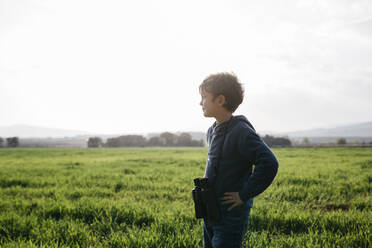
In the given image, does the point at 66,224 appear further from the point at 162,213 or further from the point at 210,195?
the point at 210,195

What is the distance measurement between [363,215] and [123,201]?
471cm

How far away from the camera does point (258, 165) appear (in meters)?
1.78

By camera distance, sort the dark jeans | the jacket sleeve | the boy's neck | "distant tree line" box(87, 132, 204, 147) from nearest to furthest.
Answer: the jacket sleeve
the dark jeans
the boy's neck
"distant tree line" box(87, 132, 204, 147)

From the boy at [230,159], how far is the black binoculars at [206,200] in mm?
70

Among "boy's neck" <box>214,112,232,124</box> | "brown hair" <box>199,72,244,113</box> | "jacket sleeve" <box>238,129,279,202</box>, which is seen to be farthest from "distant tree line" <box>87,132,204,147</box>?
"jacket sleeve" <box>238,129,279,202</box>

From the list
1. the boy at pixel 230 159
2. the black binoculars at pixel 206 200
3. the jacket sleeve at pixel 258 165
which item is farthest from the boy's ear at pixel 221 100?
the black binoculars at pixel 206 200

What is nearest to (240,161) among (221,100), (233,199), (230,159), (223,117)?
(230,159)

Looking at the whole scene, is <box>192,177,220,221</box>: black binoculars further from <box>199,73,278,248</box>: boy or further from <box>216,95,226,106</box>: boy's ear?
<box>216,95,226,106</box>: boy's ear

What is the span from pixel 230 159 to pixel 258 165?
0.85 feet

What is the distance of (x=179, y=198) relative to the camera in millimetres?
5609

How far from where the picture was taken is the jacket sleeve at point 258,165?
1.76 m

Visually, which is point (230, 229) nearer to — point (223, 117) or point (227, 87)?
point (223, 117)

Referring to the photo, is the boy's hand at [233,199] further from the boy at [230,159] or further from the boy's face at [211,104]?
the boy's face at [211,104]

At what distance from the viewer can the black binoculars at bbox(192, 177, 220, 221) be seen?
192 cm
